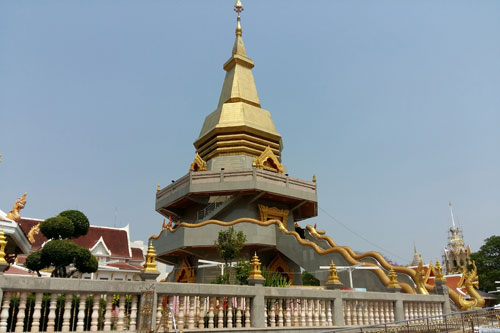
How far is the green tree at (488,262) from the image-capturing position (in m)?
43.0

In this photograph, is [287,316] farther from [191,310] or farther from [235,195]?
[235,195]

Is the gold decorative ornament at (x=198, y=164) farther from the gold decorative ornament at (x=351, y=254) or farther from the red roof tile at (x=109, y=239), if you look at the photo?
the red roof tile at (x=109, y=239)

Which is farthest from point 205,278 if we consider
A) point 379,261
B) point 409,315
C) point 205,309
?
point 205,309

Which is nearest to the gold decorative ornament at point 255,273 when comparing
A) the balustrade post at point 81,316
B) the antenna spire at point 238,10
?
the balustrade post at point 81,316

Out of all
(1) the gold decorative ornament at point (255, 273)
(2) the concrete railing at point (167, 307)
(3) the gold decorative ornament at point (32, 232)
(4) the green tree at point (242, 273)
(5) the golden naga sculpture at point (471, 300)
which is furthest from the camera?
(4) the green tree at point (242, 273)

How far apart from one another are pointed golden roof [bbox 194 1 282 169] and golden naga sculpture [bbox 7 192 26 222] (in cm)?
1760

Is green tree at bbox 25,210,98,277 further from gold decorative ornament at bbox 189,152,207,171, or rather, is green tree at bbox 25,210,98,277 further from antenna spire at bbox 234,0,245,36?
antenna spire at bbox 234,0,245,36

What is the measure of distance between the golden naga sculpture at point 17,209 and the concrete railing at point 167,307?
247 inches

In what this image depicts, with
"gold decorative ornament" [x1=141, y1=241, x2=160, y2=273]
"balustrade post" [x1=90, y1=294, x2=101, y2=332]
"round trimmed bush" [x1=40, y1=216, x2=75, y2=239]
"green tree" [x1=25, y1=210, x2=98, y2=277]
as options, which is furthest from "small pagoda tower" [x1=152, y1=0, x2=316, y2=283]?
"balustrade post" [x1=90, y1=294, x2=101, y2=332]

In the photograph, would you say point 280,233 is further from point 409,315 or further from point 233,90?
point 233,90

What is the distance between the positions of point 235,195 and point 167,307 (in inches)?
Result: 697

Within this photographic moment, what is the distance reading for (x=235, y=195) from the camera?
26.8 meters

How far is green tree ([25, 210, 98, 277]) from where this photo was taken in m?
15.5

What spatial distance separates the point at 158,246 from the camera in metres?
28.1
